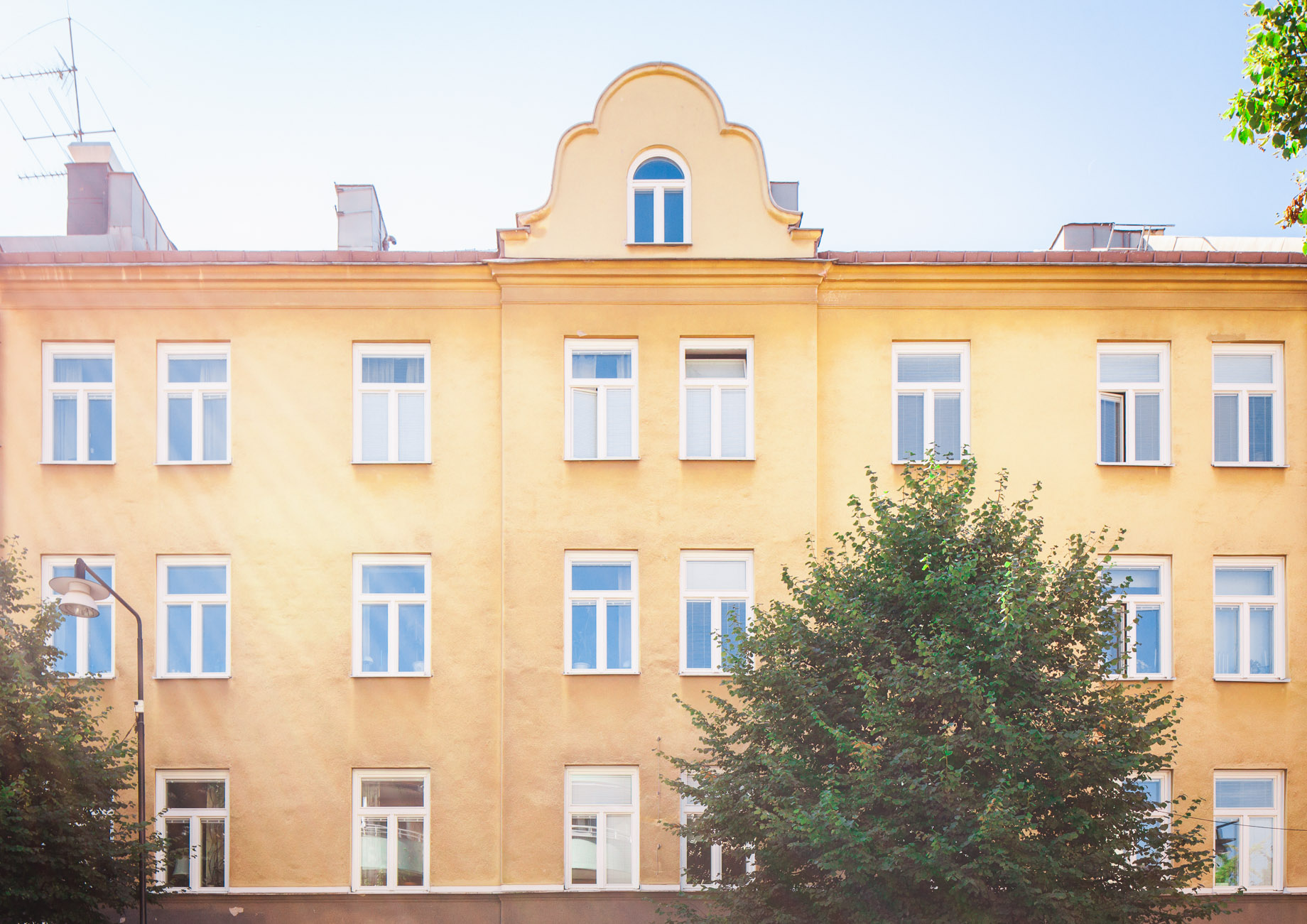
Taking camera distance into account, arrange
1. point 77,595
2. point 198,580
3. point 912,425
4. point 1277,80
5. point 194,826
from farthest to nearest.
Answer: point 912,425
point 198,580
point 194,826
point 77,595
point 1277,80

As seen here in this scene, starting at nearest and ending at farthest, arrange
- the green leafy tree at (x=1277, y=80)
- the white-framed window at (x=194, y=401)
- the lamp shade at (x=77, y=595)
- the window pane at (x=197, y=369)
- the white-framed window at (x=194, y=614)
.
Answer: the green leafy tree at (x=1277, y=80), the lamp shade at (x=77, y=595), the white-framed window at (x=194, y=614), the white-framed window at (x=194, y=401), the window pane at (x=197, y=369)

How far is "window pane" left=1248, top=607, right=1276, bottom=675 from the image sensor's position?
47.0ft

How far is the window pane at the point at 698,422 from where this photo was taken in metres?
14.4

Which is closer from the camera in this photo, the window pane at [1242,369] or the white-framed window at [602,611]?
the white-framed window at [602,611]

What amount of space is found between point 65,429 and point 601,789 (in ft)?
31.8

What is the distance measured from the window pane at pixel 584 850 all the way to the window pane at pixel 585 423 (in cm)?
528

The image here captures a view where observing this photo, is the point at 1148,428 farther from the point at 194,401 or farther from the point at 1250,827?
the point at 194,401

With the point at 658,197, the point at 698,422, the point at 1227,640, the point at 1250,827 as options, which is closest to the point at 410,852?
the point at 698,422

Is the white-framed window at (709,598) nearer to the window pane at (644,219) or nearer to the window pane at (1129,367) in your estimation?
the window pane at (644,219)

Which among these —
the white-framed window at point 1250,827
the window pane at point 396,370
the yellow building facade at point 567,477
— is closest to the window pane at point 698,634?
the yellow building facade at point 567,477

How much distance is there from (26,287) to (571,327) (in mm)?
8250

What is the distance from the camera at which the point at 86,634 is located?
46.9 feet

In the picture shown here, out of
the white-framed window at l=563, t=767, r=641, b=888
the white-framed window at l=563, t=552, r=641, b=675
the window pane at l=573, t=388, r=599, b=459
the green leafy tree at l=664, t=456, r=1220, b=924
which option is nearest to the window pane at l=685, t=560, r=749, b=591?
the white-framed window at l=563, t=552, r=641, b=675

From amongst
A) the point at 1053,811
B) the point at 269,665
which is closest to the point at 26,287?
the point at 269,665
